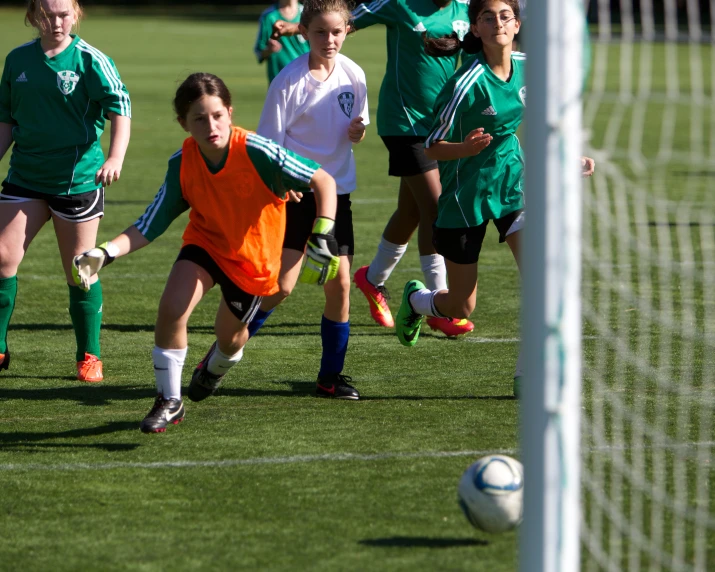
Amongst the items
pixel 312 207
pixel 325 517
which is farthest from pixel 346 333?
pixel 325 517

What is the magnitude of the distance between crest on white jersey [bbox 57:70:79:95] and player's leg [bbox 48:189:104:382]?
0.53m

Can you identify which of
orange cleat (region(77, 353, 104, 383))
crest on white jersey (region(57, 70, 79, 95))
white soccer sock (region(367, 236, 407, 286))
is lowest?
white soccer sock (region(367, 236, 407, 286))

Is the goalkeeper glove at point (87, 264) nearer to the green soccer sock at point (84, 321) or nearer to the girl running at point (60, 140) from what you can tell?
the girl running at point (60, 140)

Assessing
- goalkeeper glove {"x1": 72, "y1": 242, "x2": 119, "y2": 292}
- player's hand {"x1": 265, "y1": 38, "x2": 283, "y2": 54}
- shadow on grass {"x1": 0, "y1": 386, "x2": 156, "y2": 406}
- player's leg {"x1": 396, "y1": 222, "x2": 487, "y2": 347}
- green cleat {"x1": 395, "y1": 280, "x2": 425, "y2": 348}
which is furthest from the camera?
player's hand {"x1": 265, "y1": 38, "x2": 283, "y2": 54}

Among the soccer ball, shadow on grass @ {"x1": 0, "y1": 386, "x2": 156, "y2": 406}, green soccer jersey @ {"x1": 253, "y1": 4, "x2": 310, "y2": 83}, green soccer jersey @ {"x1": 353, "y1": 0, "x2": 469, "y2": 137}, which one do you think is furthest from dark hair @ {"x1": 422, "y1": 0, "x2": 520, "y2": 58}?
green soccer jersey @ {"x1": 253, "y1": 4, "x2": 310, "y2": 83}

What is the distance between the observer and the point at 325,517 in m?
4.08

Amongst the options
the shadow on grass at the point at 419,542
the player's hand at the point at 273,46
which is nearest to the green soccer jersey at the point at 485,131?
the shadow on grass at the point at 419,542

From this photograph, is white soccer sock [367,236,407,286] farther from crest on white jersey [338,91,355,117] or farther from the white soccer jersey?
crest on white jersey [338,91,355,117]

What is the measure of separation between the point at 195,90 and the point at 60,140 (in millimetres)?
1470

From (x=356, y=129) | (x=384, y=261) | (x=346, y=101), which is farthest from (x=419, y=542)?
(x=384, y=261)

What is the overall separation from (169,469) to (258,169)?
127 centimetres

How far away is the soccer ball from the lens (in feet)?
12.6

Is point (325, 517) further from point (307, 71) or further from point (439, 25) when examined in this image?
point (439, 25)

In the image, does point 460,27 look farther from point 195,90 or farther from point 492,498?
point 492,498
